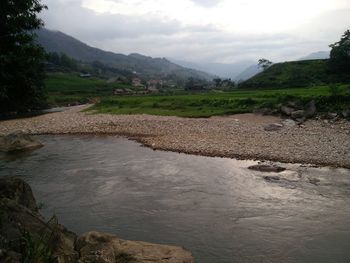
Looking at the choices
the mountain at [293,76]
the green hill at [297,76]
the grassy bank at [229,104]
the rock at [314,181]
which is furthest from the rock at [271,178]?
the mountain at [293,76]

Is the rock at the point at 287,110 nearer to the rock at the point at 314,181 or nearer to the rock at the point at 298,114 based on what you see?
the rock at the point at 298,114

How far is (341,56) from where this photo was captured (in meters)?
77.0

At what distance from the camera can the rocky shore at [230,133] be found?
26.0 metres

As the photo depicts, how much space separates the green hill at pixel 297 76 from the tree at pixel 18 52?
67203 mm

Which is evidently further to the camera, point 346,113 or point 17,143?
point 346,113

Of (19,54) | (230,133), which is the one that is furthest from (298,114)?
(19,54)

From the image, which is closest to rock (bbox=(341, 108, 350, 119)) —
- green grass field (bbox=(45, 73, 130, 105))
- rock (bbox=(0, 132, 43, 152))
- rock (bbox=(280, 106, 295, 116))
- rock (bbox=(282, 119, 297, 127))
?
rock (bbox=(282, 119, 297, 127))

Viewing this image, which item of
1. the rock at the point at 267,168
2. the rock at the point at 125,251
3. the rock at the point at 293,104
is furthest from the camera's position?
the rock at the point at 293,104

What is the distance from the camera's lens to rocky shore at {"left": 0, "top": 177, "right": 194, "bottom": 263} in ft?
24.5

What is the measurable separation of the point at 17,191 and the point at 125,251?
14.6ft

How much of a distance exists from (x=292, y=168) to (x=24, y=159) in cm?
1882

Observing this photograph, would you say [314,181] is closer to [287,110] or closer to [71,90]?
[287,110]

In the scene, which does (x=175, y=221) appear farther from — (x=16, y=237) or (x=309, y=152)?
(x=309, y=152)

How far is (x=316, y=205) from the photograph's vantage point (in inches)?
655
